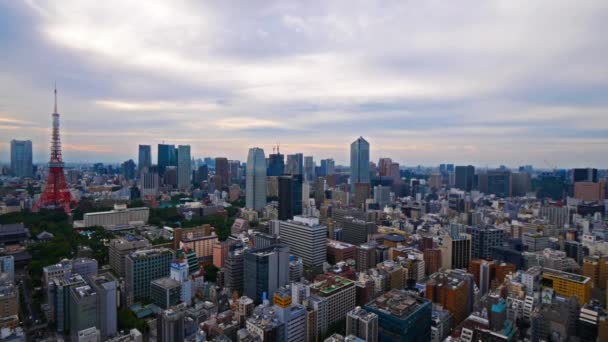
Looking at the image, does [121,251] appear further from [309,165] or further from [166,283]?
[309,165]

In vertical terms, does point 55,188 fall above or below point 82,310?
above

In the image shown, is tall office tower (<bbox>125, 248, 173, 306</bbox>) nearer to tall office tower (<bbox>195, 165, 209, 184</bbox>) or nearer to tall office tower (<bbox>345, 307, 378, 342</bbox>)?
tall office tower (<bbox>345, 307, 378, 342</bbox>)

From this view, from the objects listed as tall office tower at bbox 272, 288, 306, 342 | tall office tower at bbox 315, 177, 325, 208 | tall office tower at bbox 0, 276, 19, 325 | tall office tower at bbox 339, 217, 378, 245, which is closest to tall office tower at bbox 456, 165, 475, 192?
tall office tower at bbox 315, 177, 325, 208

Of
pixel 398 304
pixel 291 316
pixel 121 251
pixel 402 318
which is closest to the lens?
pixel 402 318

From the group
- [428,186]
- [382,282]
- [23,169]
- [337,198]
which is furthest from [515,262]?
[23,169]

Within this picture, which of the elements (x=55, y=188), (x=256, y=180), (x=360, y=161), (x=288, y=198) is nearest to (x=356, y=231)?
(x=288, y=198)

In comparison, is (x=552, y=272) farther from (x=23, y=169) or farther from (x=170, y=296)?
(x=23, y=169)
